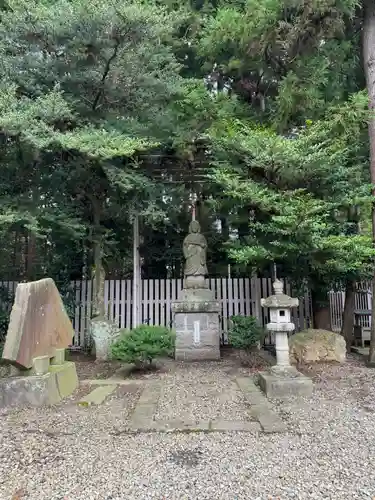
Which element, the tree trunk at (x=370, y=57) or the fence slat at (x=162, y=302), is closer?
the tree trunk at (x=370, y=57)

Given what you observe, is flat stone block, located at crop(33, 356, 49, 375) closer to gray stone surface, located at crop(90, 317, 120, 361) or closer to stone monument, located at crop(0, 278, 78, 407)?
stone monument, located at crop(0, 278, 78, 407)

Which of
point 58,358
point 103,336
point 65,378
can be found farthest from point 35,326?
point 103,336

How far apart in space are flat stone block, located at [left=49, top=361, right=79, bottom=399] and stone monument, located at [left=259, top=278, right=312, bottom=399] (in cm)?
242

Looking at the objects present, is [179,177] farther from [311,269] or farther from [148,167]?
[311,269]

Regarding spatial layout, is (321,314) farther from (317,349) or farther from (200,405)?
→ (200,405)

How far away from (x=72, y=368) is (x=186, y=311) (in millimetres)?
2539

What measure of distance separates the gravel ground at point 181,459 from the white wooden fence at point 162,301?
4230 mm

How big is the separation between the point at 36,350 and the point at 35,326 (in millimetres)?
266

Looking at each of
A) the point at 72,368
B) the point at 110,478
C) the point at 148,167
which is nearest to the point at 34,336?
the point at 72,368

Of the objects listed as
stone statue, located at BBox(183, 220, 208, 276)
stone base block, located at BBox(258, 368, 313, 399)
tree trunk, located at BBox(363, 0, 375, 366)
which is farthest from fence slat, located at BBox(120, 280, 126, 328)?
tree trunk, located at BBox(363, 0, 375, 366)

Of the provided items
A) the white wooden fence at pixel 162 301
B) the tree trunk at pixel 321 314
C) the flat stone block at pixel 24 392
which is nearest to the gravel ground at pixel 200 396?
the flat stone block at pixel 24 392

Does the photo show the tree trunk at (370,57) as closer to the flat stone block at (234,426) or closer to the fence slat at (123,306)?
the flat stone block at (234,426)

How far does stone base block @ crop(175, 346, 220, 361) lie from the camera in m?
6.77

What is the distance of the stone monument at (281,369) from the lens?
4266 mm
